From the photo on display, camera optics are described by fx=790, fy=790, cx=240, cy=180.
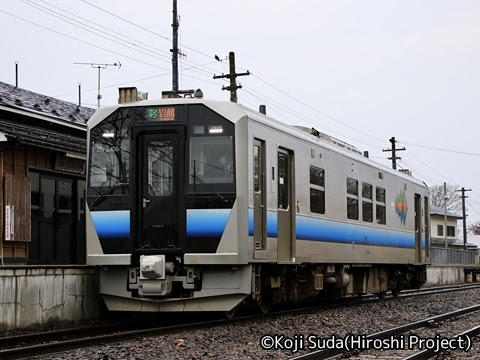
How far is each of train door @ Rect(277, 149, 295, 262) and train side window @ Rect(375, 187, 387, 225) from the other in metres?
5.38

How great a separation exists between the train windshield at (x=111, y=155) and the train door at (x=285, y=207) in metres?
2.53

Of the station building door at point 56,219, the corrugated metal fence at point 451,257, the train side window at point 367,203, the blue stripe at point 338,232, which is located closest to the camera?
the blue stripe at point 338,232

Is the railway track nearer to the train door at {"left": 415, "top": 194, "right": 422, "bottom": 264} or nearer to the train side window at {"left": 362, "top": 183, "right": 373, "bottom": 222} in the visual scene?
the train side window at {"left": 362, "top": 183, "right": 373, "bottom": 222}

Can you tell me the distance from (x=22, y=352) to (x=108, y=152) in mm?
4210

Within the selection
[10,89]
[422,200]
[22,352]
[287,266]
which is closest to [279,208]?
[287,266]

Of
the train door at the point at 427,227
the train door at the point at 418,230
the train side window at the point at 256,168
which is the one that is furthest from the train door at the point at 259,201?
the train door at the point at 427,227

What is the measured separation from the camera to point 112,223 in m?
11.8

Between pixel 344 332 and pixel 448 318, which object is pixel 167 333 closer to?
pixel 344 332

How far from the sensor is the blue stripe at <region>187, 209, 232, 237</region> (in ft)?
37.2

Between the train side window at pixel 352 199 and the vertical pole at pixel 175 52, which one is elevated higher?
Result: the vertical pole at pixel 175 52

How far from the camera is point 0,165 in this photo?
13406 millimetres

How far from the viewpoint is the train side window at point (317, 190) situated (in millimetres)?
14219

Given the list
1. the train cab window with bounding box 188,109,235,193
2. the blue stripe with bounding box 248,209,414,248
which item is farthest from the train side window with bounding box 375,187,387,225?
the train cab window with bounding box 188,109,235,193

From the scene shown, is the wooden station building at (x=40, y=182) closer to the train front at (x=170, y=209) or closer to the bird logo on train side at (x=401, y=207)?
the train front at (x=170, y=209)
